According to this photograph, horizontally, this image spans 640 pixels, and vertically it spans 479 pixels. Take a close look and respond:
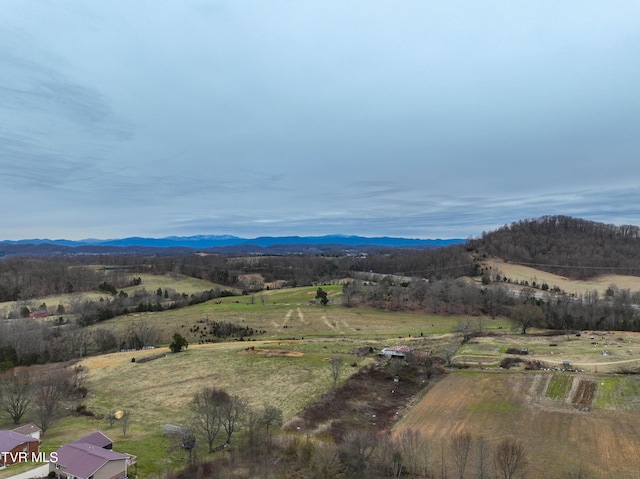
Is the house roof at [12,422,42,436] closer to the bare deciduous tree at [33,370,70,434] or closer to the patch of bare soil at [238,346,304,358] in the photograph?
the bare deciduous tree at [33,370,70,434]

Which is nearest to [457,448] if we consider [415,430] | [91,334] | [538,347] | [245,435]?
[415,430]

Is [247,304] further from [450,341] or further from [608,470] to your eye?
[608,470]

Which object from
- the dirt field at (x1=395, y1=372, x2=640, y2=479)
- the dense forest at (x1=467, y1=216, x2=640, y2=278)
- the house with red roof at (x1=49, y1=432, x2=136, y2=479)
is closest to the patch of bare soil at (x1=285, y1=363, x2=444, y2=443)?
the dirt field at (x1=395, y1=372, x2=640, y2=479)

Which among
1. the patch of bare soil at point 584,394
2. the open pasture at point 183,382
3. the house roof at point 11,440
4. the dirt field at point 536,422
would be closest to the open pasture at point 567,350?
the patch of bare soil at point 584,394

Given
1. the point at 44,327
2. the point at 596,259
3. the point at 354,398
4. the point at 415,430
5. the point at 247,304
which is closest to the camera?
the point at 415,430

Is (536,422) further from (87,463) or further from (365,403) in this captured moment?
(87,463)

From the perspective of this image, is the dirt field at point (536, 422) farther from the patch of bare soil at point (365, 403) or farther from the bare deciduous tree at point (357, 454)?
the bare deciduous tree at point (357, 454)

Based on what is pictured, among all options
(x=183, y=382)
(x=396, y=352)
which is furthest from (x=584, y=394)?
(x=183, y=382)
